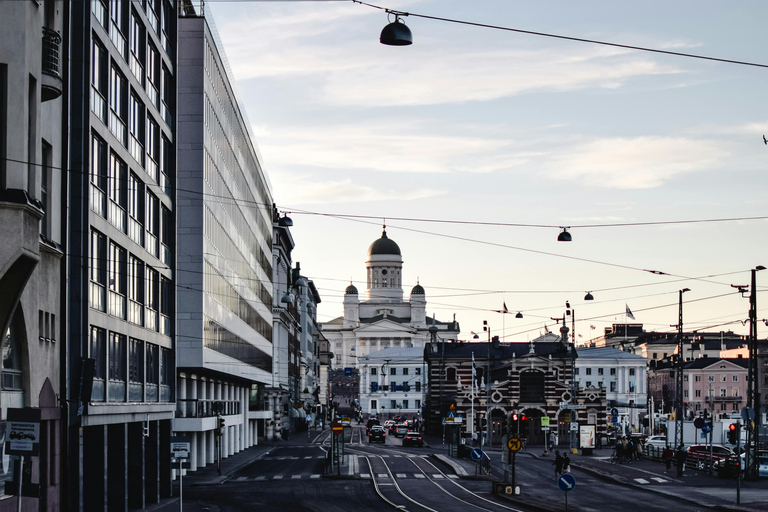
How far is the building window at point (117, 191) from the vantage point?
119ft

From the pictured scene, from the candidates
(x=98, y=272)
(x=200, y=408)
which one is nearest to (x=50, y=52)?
(x=98, y=272)

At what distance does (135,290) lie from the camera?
40.2 metres

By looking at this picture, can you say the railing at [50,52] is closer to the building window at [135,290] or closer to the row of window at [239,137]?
the building window at [135,290]

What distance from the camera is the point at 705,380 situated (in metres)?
195

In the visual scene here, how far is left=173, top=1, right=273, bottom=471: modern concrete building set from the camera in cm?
5188

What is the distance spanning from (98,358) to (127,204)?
19.8ft

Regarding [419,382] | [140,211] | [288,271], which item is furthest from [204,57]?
[419,382]

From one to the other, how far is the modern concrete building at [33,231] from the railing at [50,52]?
0.9 inches

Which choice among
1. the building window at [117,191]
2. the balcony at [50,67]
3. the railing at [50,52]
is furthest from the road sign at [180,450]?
the railing at [50,52]

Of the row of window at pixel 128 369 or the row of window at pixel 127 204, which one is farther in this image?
the row of window at pixel 128 369

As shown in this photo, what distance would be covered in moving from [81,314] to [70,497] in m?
5.04

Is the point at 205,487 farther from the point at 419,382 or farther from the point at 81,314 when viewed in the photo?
the point at 419,382

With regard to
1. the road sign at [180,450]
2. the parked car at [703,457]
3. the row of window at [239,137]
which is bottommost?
the parked car at [703,457]

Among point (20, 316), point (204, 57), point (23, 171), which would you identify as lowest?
point (20, 316)
